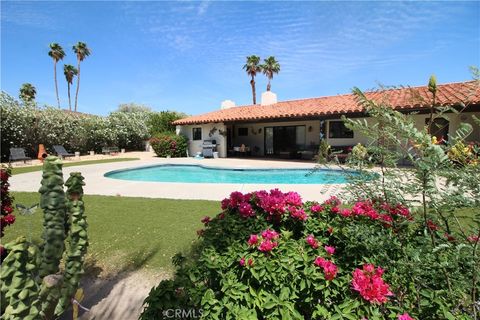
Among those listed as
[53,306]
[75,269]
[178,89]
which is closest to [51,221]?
[75,269]

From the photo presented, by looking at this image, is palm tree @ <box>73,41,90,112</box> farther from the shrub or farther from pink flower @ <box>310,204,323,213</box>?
pink flower @ <box>310,204,323,213</box>

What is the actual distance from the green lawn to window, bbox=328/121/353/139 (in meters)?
14.5

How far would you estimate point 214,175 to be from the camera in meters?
16.0

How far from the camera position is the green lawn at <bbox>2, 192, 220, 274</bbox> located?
440 centimetres

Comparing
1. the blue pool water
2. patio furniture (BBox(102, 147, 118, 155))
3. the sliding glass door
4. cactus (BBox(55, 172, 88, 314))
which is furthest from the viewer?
patio furniture (BBox(102, 147, 118, 155))

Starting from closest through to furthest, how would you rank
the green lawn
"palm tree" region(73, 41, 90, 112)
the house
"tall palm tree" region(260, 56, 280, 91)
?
the green lawn < the house < "tall palm tree" region(260, 56, 280, 91) < "palm tree" region(73, 41, 90, 112)

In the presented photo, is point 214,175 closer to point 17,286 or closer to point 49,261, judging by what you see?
point 49,261

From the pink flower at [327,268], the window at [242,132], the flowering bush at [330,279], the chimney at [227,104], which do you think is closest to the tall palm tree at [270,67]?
the chimney at [227,104]

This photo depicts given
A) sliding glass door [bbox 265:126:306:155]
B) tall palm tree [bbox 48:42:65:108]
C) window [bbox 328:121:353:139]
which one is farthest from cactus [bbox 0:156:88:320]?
tall palm tree [bbox 48:42:65:108]

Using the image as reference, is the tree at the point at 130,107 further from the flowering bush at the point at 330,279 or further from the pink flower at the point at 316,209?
the flowering bush at the point at 330,279

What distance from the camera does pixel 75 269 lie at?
274 centimetres

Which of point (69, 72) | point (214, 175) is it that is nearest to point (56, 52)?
point (69, 72)

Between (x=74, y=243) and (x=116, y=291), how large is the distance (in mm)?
1179

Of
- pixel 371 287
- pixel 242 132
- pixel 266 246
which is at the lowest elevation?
pixel 371 287
